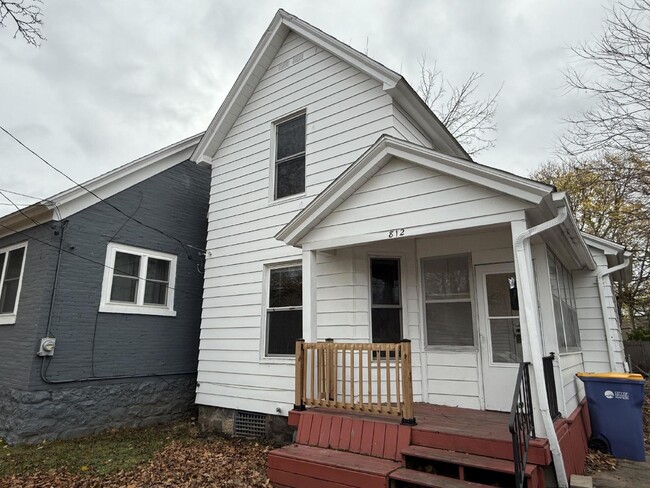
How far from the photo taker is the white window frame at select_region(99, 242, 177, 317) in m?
7.65

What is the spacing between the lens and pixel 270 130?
795 cm

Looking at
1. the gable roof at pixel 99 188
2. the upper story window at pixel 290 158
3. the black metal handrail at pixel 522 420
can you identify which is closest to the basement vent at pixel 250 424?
the upper story window at pixel 290 158

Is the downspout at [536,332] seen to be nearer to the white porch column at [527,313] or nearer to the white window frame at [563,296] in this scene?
the white porch column at [527,313]

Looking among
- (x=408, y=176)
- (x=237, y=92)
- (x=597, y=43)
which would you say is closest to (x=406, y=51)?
(x=597, y=43)

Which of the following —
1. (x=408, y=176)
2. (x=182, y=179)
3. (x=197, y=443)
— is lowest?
(x=197, y=443)

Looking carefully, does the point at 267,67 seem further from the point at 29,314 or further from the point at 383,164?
the point at 29,314

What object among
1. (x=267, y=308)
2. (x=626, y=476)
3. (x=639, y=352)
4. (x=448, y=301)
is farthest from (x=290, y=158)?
(x=639, y=352)

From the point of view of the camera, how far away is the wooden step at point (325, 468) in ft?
12.6

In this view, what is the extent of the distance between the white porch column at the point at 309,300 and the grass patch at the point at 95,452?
2997mm

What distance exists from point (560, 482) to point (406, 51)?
15143 millimetres

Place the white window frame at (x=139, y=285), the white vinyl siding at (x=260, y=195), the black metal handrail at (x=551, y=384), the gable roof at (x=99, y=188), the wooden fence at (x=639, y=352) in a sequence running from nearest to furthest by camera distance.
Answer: the black metal handrail at (x=551, y=384) < the white vinyl siding at (x=260, y=195) < the gable roof at (x=99, y=188) < the white window frame at (x=139, y=285) < the wooden fence at (x=639, y=352)

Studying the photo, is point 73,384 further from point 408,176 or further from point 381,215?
point 408,176

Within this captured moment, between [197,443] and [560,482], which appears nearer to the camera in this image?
[560,482]

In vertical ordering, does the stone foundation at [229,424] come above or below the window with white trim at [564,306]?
below
